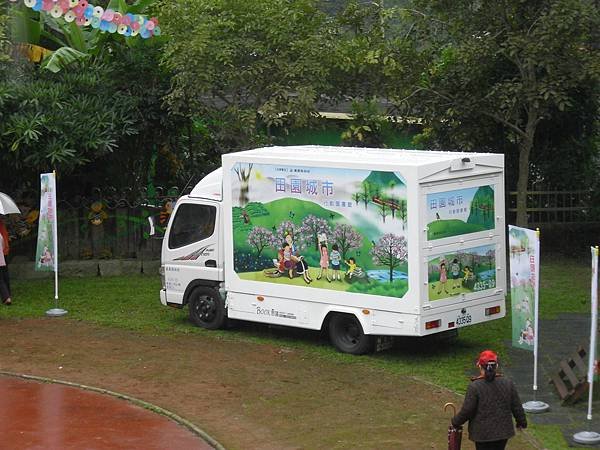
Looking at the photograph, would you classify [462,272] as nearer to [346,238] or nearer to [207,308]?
[346,238]

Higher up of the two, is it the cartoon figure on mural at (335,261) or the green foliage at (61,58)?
the green foliage at (61,58)

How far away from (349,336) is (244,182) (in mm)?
2664

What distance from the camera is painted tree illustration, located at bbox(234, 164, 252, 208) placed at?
16.3m

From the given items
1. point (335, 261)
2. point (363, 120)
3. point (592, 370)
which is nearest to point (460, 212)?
point (335, 261)

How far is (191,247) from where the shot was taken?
57.4ft

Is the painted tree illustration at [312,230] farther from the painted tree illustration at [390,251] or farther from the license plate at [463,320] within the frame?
the license plate at [463,320]

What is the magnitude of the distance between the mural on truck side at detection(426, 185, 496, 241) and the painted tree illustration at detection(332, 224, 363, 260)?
3.37 ft

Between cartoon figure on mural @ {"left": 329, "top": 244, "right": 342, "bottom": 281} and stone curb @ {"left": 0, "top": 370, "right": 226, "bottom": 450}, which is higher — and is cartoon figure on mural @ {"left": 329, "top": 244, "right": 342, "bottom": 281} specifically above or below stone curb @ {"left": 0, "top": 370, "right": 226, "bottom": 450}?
above

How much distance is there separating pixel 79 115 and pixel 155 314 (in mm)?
4885

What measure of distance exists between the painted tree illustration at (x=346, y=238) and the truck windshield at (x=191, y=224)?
246cm

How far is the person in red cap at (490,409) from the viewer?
10141 mm

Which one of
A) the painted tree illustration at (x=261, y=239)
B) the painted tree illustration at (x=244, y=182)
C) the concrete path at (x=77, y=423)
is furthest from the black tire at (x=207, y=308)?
the concrete path at (x=77, y=423)

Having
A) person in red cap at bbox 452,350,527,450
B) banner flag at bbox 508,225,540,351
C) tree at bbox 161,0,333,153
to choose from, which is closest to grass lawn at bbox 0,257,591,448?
banner flag at bbox 508,225,540,351

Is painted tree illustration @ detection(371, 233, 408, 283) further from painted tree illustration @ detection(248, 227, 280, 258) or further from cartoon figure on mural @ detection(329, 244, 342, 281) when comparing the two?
painted tree illustration @ detection(248, 227, 280, 258)
